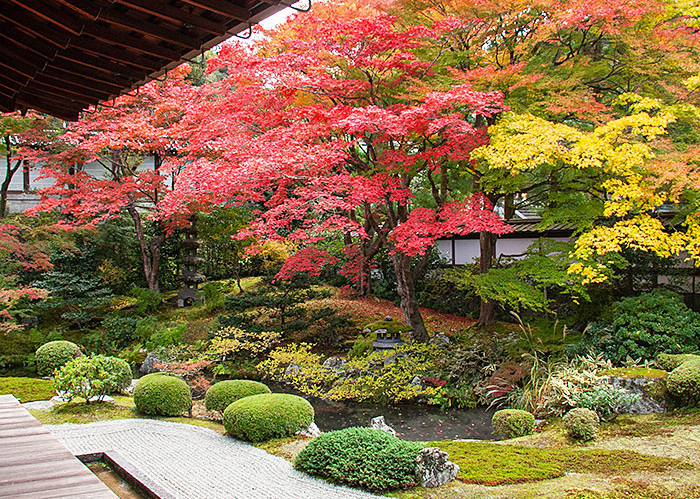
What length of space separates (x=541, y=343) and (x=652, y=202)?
3.11m

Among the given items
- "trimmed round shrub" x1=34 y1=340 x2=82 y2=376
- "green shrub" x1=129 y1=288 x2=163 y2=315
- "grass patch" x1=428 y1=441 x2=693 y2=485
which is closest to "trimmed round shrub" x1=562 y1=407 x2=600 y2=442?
→ "grass patch" x1=428 y1=441 x2=693 y2=485

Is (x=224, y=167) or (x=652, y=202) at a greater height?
(x=224, y=167)

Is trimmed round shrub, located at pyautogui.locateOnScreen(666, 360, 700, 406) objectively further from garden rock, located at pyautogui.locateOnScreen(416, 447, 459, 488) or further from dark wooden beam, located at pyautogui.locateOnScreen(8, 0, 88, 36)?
dark wooden beam, located at pyautogui.locateOnScreen(8, 0, 88, 36)

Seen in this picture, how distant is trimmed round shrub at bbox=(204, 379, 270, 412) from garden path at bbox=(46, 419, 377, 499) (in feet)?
1.71

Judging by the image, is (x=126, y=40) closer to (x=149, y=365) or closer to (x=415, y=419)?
(x=415, y=419)

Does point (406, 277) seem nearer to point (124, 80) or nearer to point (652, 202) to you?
point (652, 202)

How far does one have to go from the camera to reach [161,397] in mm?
7742

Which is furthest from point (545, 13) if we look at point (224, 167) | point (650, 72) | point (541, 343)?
point (224, 167)

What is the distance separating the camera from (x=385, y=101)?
11.1 meters

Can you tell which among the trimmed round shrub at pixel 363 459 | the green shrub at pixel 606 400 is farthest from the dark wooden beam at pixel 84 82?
the green shrub at pixel 606 400

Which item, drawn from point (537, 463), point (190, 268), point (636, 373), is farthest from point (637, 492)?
point (190, 268)

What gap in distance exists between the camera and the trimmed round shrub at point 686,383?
6703 mm

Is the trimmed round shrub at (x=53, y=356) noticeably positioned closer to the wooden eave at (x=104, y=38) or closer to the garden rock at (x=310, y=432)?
the garden rock at (x=310, y=432)

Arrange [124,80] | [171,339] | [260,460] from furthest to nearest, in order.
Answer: [171,339] → [260,460] → [124,80]
